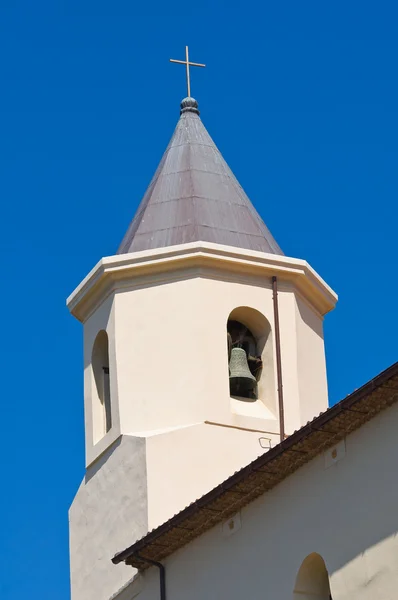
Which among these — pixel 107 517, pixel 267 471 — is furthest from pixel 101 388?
pixel 267 471

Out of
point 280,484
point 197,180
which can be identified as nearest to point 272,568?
point 280,484

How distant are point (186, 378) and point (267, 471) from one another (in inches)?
211

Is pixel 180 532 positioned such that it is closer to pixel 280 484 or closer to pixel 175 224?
pixel 280 484

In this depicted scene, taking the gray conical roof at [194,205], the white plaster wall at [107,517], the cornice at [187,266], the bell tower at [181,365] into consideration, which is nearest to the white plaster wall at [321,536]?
the white plaster wall at [107,517]

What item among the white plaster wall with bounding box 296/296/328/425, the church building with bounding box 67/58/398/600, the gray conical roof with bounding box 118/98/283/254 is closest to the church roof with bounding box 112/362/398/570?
the church building with bounding box 67/58/398/600

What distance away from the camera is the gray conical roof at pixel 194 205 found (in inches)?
1134

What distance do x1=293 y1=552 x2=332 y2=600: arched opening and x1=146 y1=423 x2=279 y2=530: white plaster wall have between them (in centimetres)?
480

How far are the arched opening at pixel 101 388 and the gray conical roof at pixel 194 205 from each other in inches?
59.0

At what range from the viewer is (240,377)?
27.7 metres

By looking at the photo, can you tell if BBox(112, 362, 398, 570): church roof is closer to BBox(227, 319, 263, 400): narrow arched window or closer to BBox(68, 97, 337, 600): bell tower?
BBox(68, 97, 337, 600): bell tower

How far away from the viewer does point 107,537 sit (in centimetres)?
2723

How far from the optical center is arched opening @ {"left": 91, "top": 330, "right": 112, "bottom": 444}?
2859 centimetres

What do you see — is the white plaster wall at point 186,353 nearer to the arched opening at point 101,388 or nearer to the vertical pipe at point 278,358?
the vertical pipe at point 278,358

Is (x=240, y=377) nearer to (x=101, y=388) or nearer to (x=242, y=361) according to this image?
(x=242, y=361)
